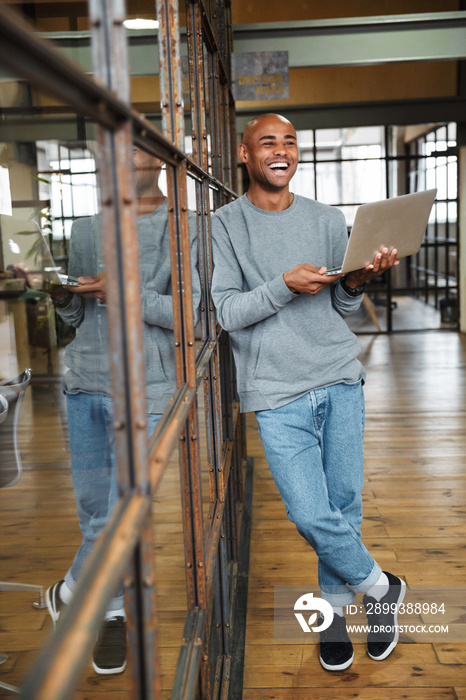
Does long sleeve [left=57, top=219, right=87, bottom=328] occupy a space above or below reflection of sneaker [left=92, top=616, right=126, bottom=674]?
above

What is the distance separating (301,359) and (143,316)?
3.20ft

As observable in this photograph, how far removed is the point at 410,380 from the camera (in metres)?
5.37

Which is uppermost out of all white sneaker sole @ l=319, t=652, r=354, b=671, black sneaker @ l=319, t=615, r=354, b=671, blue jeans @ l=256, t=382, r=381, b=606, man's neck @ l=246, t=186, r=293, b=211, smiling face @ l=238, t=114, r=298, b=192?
smiling face @ l=238, t=114, r=298, b=192

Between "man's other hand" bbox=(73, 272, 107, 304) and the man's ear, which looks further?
the man's ear

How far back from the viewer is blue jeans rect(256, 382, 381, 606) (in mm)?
1775

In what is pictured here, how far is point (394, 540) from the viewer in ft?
8.56

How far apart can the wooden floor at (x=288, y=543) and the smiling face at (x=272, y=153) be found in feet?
2.49

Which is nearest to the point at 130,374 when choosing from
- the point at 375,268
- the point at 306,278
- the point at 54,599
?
the point at 54,599

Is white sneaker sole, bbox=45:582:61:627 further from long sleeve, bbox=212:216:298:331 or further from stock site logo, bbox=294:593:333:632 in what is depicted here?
stock site logo, bbox=294:593:333:632

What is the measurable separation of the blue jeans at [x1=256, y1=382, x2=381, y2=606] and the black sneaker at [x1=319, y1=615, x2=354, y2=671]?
0.07 meters

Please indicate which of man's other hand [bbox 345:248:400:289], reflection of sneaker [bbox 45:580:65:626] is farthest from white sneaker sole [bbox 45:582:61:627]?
man's other hand [bbox 345:248:400:289]

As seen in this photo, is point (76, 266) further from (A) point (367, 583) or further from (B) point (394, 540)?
(B) point (394, 540)

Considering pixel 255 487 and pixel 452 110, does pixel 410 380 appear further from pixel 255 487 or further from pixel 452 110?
pixel 452 110

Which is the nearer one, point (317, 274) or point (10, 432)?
point (317, 274)
